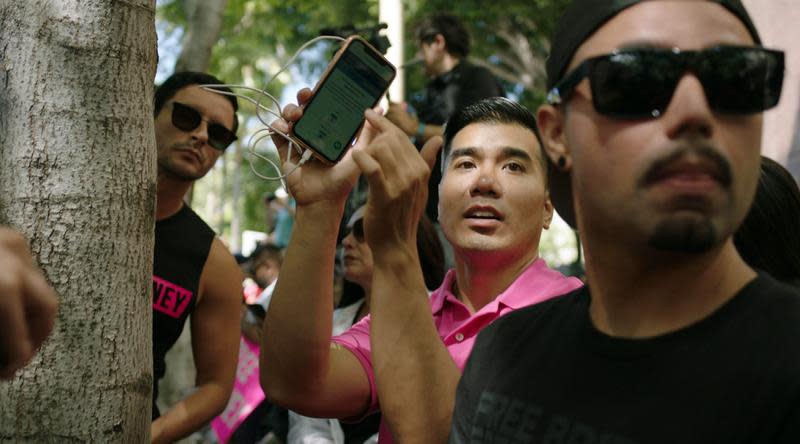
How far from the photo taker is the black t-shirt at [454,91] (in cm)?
634

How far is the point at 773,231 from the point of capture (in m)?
2.76

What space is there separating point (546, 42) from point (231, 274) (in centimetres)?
1408

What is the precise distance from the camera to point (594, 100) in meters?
1.59

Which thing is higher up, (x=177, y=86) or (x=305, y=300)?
(x=305, y=300)

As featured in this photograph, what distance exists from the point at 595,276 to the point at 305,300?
0.90m

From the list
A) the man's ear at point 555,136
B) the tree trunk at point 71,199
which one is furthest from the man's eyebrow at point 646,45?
the tree trunk at point 71,199

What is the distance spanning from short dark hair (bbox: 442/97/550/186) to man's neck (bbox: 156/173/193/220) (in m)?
1.37

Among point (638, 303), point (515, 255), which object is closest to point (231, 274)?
point (515, 255)

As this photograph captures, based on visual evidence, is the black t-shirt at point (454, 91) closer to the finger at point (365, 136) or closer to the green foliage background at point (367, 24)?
the finger at point (365, 136)

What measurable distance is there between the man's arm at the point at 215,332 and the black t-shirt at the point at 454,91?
2.65 m

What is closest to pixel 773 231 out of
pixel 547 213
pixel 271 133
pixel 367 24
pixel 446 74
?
pixel 547 213

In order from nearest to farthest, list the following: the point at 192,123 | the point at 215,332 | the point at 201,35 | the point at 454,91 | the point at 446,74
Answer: the point at 215,332 → the point at 192,123 → the point at 201,35 → the point at 454,91 → the point at 446,74

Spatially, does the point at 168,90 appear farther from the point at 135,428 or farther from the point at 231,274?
the point at 135,428

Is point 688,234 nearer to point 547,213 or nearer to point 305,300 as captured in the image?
point 305,300
